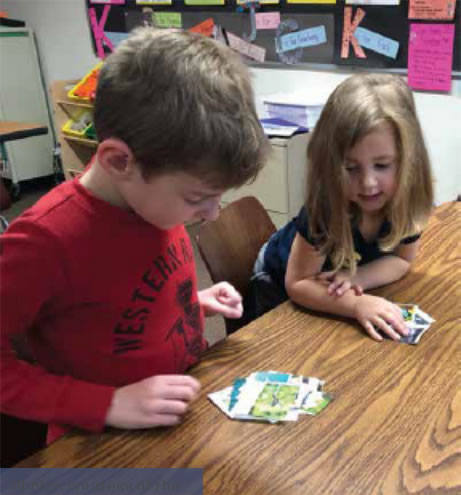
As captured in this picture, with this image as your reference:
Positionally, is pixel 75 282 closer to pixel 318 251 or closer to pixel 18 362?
pixel 18 362

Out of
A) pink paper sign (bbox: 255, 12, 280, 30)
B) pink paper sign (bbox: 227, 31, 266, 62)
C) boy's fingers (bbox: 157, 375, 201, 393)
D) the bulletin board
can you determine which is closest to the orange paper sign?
the bulletin board

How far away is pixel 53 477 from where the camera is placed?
0.70 metres

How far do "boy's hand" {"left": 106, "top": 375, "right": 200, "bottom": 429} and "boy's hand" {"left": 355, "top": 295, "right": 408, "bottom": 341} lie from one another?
0.40m

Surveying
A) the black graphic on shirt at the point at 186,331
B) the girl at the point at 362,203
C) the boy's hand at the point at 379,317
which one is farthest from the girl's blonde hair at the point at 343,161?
the black graphic on shirt at the point at 186,331

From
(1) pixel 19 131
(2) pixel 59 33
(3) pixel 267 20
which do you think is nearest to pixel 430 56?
(3) pixel 267 20

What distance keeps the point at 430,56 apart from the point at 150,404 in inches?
93.0

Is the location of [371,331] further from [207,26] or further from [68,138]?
[68,138]

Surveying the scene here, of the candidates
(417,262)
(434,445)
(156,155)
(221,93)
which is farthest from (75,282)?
(417,262)

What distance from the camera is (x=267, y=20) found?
3.09 m

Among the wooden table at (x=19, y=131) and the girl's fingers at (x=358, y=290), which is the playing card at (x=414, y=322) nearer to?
the girl's fingers at (x=358, y=290)

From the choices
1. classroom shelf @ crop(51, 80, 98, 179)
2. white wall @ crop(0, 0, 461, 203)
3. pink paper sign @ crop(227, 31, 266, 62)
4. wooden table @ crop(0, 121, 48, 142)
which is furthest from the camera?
classroom shelf @ crop(51, 80, 98, 179)

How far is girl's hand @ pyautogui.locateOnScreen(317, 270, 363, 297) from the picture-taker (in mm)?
1108

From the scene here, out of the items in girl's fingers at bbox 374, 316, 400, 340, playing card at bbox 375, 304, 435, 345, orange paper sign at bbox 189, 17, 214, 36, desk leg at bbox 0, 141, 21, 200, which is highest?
orange paper sign at bbox 189, 17, 214, 36

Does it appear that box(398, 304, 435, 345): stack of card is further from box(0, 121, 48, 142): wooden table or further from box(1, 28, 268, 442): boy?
box(0, 121, 48, 142): wooden table
